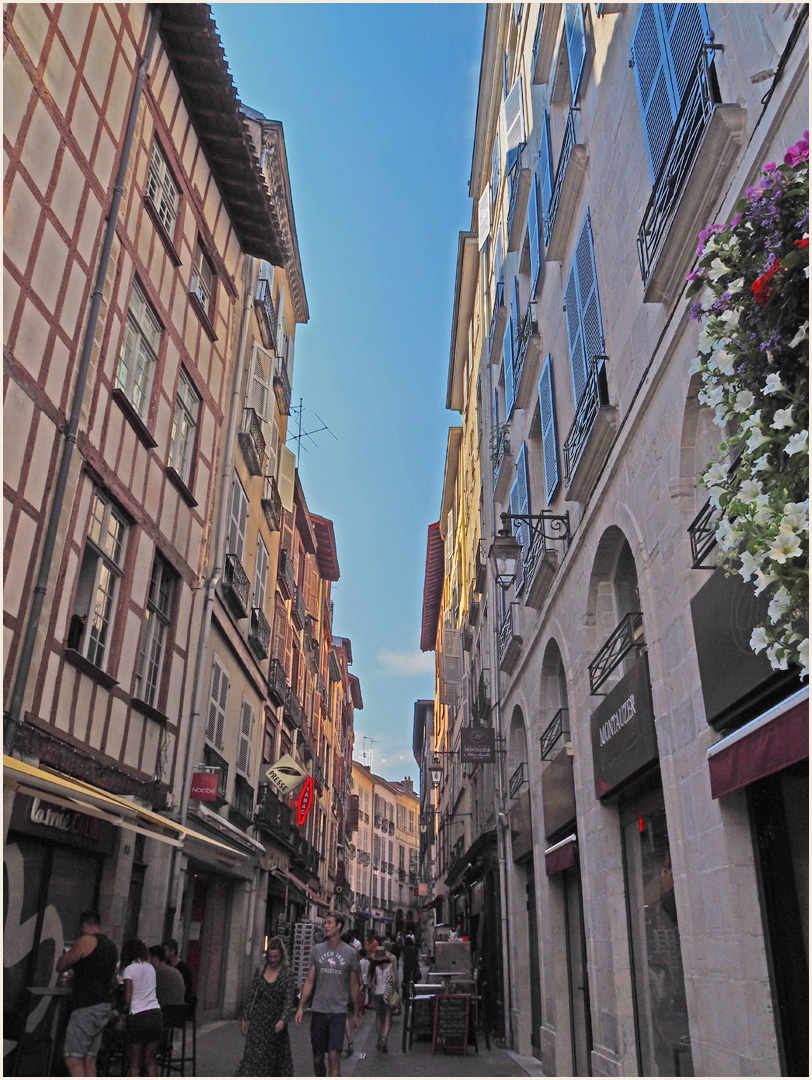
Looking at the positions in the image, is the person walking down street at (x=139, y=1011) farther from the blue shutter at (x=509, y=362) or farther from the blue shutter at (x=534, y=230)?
the blue shutter at (x=509, y=362)

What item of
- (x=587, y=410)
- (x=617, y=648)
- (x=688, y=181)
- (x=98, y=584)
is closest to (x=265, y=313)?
(x=98, y=584)

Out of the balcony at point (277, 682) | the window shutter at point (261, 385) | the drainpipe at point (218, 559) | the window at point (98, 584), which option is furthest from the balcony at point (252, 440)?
the window at point (98, 584)

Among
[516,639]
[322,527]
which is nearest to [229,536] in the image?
[516,639]

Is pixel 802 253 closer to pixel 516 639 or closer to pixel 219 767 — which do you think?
pixel 516 639

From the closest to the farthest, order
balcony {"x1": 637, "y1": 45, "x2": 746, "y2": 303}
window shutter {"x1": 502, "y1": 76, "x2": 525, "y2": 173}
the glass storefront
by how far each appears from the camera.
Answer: balcony {"x1": 637, "y1": 45, "x2": 746, "y2": 303}, the glass storefront, window shutter {"x1": 502, "y1": 76, "x2": 525, "y2": 173}

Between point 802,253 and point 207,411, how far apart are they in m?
12.4

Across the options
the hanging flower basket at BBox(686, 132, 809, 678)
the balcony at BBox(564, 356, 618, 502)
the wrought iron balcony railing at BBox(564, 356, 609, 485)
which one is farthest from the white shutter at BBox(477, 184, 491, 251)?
the hanging flower basket at BBox(686, 132, 809, 678)

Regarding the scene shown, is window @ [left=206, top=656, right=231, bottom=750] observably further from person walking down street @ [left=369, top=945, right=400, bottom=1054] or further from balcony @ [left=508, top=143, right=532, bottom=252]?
balcony @ [left=508, top=143, right=532, bottom=252]

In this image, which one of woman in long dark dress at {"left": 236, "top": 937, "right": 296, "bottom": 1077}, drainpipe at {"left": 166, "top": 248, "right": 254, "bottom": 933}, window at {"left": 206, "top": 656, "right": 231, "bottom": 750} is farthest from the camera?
window at {"left": 206, "top": 656, "right": 231, "bottom": 750}

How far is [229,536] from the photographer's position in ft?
50.8

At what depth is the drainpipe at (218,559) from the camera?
1231 centimetres

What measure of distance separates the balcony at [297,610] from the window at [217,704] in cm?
943

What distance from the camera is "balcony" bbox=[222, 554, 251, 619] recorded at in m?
14.7

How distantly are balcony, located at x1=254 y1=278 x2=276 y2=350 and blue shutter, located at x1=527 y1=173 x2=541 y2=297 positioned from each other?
19.9 feet
